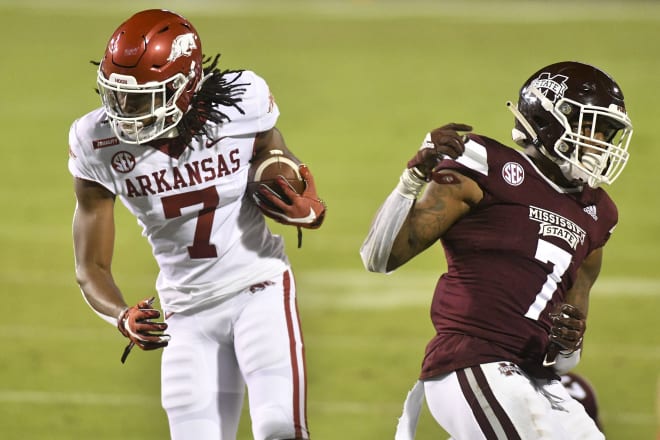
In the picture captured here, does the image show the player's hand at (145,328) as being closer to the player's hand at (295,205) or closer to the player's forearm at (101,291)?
the player's forearm at (101,291)

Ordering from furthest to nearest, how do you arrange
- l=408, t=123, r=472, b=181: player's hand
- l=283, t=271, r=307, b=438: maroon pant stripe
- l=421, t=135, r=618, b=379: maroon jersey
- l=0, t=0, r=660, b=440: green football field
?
l=0, t=0, r=660, b=440: green football field, l=283, t=271, r=307, b=438: maroon pant stripe, l=421, t=135, r=618, b=379: maroon jersey, l=408, t=123, r=472, b=181: player's hand

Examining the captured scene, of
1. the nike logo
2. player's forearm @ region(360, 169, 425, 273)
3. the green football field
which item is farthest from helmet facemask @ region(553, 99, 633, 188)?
the green football field

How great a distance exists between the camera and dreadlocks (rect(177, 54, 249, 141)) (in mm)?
4207

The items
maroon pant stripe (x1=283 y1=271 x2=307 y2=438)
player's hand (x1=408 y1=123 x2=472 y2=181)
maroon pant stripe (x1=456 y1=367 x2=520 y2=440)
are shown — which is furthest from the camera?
maroon pant stripe (x1=283 y1=271 x2=307 y2=438)

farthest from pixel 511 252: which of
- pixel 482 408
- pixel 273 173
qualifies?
pixel 273 173

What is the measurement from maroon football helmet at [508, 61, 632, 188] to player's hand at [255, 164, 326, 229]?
789 mm

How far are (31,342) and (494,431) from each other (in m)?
3.96

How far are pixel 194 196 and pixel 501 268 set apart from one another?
112 cm

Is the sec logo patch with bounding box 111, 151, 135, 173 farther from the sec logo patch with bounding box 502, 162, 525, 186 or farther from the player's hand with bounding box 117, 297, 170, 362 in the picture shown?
the sec logo patch with bounding box 502, 162, 525, 186

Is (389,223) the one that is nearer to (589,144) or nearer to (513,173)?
(513,173)

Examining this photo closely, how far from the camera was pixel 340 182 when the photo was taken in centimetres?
1038

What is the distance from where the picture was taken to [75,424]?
581 cm

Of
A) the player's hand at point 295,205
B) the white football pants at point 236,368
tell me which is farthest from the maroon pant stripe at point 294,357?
the player's hand at point 295,205

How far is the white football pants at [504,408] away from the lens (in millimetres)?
3744
